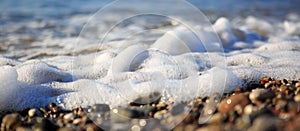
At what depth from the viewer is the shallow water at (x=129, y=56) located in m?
2.82

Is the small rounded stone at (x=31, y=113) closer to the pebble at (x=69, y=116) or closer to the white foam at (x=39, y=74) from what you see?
the pebble at (x=69, y=116)

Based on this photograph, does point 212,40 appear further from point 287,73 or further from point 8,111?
point 8,111

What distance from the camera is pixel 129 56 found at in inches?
137

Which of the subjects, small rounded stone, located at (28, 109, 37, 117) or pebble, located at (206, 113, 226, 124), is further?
small rounded stone, located at (28, 109, 37, 117)

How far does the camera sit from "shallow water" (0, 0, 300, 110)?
2824 mm

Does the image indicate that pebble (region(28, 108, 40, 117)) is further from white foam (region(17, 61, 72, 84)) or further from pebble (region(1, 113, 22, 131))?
white foam (region(17, 61, 72, 84))

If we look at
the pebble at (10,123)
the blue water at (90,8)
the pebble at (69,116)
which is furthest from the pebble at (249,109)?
the blue water at (90,8)

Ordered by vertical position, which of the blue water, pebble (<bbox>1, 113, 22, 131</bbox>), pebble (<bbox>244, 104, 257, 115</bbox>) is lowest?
pebble (<bbox>1, 113, 22, 131</bbox>)

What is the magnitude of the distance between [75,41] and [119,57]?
2170 mm

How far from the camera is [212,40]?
5.04 meters

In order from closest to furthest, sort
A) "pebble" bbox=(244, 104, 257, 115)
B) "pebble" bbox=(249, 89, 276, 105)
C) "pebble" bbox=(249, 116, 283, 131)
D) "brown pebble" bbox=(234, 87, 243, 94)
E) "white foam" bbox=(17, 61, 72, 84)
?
1. "pebble" bbox=(249, 116, 283, 131)
2. "pebble" bbox=(244, 104, 257, 115)
3. "pebble" bbox=(249, 89, 276, 105)
4. "brown pebble" bbox=(234, 87, 243, 94)
5. "white foam" bbox=(17, 61, 72, 84)

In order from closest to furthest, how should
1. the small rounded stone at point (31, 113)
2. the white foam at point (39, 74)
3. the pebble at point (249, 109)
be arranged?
the pebble at point (249, 109), the small rounded stone at point (31, 113), the white foam at point (39, 74)

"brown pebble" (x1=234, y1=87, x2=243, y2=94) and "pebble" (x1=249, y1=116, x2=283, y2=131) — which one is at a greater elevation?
"brown pebble" (x1=234, y1=87, x2=243, y2=94)

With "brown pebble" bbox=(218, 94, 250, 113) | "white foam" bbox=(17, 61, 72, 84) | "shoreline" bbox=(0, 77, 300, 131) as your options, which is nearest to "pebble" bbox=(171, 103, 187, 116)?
"shoreline" bbox=(0, 77, 300, 131)
